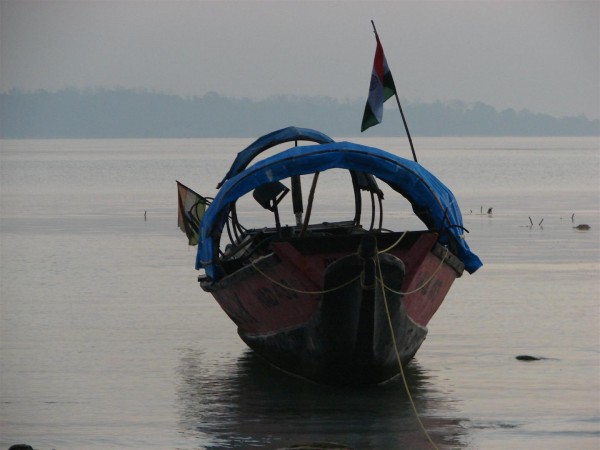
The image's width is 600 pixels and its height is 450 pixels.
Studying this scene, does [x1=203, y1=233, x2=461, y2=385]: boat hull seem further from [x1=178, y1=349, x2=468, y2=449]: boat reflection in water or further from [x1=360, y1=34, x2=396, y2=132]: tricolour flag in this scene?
[x1=360, y1=34, x2=396, y2=132]: tricolour flag

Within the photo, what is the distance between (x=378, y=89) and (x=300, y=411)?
5443 mm

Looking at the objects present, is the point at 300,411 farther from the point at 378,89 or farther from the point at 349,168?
the point at 378,89

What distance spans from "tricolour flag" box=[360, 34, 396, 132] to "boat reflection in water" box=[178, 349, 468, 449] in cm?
348

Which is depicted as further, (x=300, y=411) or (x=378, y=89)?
(x=378, y=89)

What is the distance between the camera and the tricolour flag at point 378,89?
18172 millimetres

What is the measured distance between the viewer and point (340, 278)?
14461 mm

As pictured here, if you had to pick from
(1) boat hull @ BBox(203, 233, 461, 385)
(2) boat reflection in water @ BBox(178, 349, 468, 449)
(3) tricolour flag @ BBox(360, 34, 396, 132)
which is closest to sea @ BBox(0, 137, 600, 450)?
(2) boat reflection in water @ BBox(178, 349, 468, 449)

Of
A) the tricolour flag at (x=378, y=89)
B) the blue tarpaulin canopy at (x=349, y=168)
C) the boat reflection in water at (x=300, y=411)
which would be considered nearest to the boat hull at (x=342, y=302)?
the boat reflection in water at (x=300, y=411)

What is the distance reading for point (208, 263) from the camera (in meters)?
17.0

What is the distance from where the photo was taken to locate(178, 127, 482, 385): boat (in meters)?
14.7

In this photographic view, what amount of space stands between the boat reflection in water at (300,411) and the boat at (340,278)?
31cm

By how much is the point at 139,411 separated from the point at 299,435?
224cm

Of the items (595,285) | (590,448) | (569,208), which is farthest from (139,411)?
(569,208)

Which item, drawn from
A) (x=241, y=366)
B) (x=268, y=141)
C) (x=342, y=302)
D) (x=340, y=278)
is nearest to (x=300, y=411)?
(x=342, y=302)
